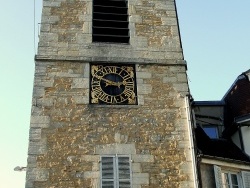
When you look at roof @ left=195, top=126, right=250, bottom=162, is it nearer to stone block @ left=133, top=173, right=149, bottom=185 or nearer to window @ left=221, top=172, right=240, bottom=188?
window @ left=221, top=172, right=240, bottom=188

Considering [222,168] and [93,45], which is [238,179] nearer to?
[222,168]

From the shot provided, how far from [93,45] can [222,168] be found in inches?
193

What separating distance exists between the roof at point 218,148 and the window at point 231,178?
50 cm

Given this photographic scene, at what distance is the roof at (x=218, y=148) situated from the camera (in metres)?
12.0

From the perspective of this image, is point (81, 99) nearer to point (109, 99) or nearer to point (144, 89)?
point (109, 99)

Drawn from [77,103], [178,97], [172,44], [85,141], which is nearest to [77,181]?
[85,141]

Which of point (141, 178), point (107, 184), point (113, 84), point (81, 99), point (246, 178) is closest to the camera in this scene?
point (107, 184)

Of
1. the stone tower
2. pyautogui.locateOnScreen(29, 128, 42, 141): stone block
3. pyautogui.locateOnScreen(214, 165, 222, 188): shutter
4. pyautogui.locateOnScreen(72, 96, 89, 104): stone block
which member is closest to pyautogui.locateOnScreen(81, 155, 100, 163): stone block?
the stone tower

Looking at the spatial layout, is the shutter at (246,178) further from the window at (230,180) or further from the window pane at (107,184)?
the window pane at (107,184)

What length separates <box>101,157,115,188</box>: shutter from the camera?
10.3 m

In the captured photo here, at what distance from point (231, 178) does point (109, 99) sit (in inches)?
146

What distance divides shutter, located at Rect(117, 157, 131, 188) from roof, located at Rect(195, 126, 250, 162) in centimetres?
191

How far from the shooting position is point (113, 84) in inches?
470

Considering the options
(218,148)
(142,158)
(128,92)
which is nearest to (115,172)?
(142,158)
